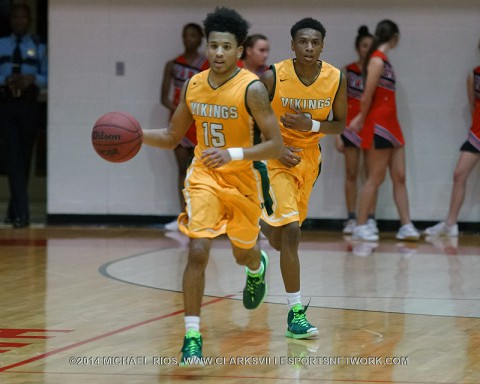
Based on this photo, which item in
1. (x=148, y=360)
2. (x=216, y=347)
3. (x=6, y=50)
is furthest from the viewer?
(x=6, y=50)

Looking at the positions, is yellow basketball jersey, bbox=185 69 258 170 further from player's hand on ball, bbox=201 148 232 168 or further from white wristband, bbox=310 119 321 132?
white wristband, bbox=310 119 321 132

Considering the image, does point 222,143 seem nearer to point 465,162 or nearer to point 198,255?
point 198,255

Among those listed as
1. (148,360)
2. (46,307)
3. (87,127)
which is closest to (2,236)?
(87,127)

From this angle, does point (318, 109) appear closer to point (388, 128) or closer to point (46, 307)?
point (46, 307)

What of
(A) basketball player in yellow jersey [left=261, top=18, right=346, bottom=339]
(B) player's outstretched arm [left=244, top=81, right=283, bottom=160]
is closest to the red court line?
(A) basketball player in yellow jersey [left=261, top=18, right=346, bottom=339]

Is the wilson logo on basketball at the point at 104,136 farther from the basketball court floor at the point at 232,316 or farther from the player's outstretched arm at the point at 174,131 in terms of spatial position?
the basketball court floor at the point at 232,316

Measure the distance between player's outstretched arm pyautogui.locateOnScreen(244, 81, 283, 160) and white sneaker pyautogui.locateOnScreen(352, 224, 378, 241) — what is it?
219 inches

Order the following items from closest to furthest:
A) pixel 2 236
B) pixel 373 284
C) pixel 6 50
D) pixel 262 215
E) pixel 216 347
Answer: pixel 216 347, pixel 262 215, pixel 373 284, pixel 2 236, pixel 6 50

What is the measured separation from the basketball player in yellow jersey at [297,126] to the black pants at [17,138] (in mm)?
5741

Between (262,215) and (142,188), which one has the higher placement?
(262,215)

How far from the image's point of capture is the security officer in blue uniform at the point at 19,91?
11.6 metres

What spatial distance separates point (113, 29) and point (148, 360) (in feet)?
23.7

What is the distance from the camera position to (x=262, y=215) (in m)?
6.28

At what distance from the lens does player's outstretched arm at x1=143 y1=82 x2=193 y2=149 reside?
580 cm
